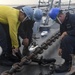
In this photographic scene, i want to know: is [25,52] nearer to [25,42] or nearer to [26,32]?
[25,42]

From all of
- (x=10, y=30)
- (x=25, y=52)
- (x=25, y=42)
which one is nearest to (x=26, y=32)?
(x=25, y=42)

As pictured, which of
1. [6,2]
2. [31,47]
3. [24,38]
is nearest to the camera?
[24,38]

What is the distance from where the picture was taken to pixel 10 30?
2770 millimetres

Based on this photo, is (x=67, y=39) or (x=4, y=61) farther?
(x=4, y=61)

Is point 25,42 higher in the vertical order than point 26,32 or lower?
lower

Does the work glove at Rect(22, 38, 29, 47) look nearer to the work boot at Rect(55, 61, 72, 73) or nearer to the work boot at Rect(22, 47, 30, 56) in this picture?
the work boot at Rect(22, 47, 30, 56)

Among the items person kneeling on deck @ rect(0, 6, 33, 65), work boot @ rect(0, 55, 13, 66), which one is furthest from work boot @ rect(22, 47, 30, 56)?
work boot @ rect(0, 55, 13, 66)

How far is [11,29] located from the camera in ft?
9.02

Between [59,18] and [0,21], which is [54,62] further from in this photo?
[0,21]

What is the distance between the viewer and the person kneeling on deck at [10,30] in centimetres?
274

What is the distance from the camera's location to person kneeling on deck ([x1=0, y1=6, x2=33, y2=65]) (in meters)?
2.74

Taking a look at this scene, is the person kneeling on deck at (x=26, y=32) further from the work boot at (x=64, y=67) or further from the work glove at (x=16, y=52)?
the work boot at (x=64, y=67)

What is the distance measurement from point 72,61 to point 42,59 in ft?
1.29

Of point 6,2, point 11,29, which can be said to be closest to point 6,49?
point 11,29
